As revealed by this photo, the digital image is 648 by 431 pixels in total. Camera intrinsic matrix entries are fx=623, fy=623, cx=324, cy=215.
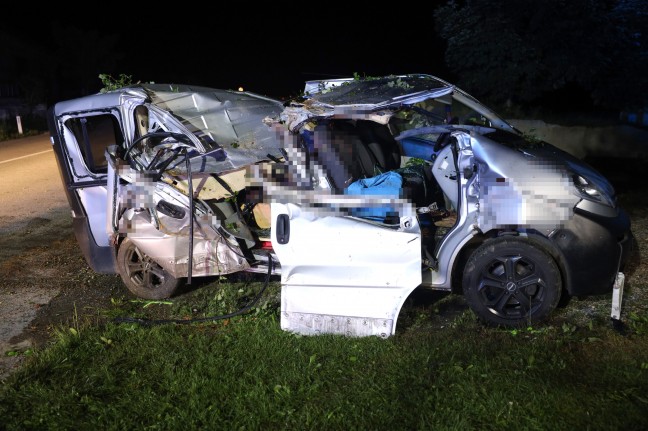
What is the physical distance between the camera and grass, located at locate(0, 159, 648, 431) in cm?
356

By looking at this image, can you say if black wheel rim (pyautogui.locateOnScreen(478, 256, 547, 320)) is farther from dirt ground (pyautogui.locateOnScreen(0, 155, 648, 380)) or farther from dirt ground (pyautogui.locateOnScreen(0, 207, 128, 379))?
dirt ground (pyautogui.locateOnScreen(0, 207, 128, 379))

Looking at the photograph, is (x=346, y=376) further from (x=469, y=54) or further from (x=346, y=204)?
(x=469, y=54)

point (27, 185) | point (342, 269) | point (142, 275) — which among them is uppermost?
point (342, 269)

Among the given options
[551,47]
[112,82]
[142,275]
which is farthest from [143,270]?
[551,47]

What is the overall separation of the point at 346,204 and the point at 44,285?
11.7 ft

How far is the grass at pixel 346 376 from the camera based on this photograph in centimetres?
356

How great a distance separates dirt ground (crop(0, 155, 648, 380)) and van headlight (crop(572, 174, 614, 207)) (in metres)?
1.38

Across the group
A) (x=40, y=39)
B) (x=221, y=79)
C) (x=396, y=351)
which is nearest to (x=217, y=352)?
(x=396, y=351)

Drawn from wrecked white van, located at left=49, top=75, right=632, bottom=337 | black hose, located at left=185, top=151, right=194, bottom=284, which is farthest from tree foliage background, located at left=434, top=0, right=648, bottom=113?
black hose, located at left=185, top=151, right=194, bottom=284

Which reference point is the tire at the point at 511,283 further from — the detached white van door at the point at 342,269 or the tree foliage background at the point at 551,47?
the tree foliage background at the point at 551,47

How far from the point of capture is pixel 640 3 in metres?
15.9

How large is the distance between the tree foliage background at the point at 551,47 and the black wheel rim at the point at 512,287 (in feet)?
39.4

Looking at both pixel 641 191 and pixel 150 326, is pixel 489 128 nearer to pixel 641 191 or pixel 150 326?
pixel 150 326

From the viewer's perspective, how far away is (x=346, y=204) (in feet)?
15.4
